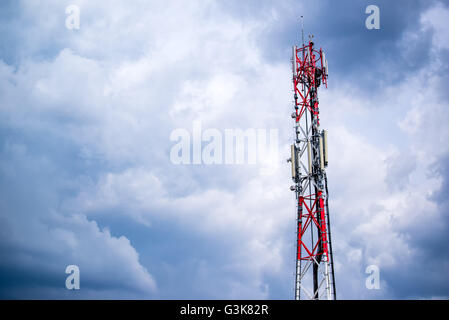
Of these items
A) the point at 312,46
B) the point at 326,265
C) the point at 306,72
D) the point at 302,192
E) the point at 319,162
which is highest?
the point at 312,46
